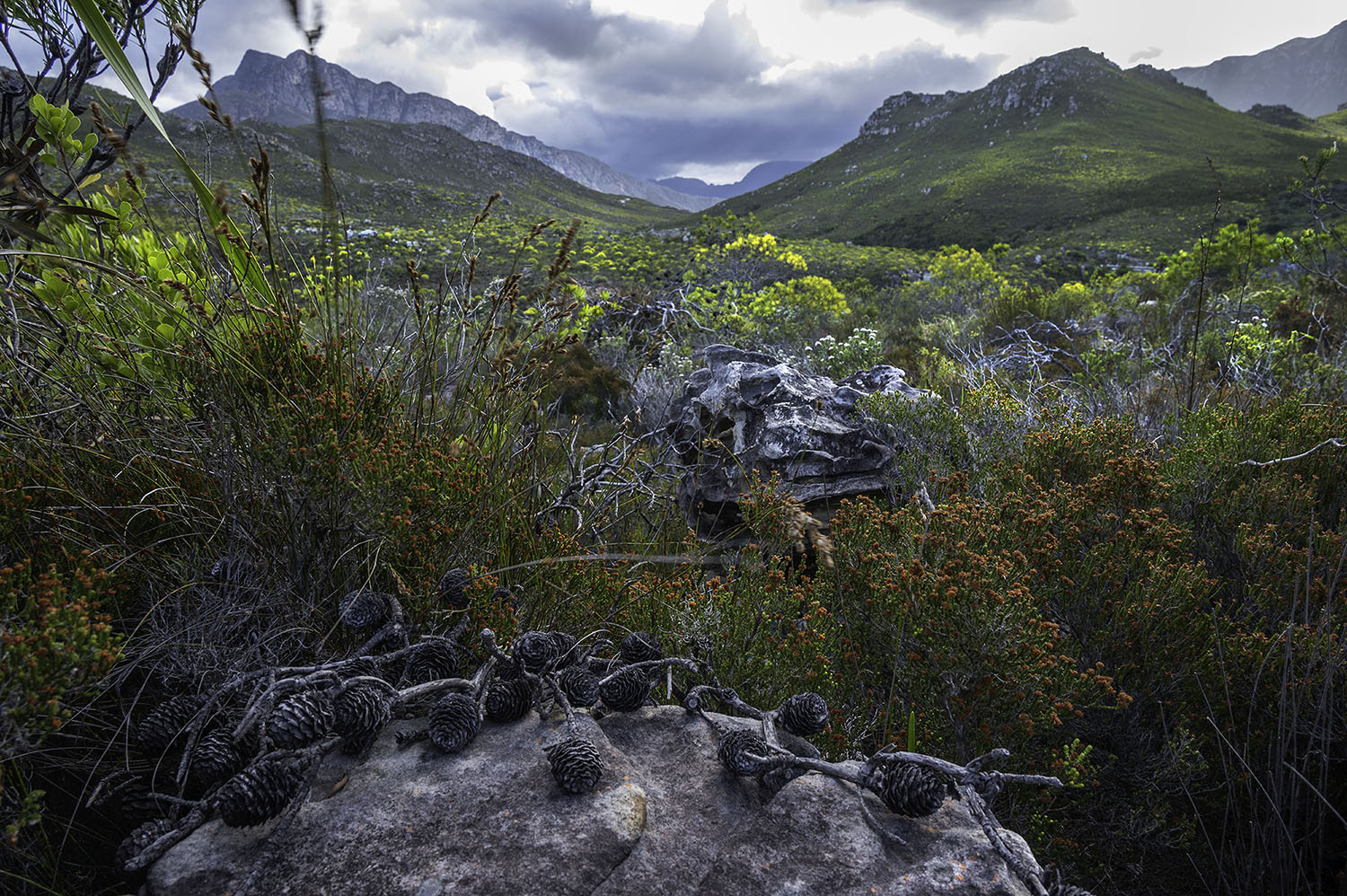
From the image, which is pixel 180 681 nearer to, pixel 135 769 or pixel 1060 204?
pixel 135 769

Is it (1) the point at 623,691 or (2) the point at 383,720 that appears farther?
(1) the point at 623,691

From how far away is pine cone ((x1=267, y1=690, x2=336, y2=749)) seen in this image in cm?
125

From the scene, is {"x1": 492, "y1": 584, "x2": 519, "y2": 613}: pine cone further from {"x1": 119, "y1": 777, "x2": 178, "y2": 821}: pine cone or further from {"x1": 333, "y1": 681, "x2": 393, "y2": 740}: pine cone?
A: {"x1": 119, "y1": 777, "x2": 178, "y2": 821}: pine cone

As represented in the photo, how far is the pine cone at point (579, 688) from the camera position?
5.31 ft

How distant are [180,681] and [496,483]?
98 centimetres

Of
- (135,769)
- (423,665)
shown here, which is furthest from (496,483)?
(135,769)

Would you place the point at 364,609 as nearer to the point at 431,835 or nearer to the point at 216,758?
the point at 216,758

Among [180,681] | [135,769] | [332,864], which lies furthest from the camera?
[180,681]

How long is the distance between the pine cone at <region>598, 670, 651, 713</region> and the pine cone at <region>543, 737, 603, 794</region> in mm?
261

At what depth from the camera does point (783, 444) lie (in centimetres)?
441

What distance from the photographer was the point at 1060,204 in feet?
175

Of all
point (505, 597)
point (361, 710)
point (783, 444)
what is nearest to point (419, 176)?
point (783, 444)

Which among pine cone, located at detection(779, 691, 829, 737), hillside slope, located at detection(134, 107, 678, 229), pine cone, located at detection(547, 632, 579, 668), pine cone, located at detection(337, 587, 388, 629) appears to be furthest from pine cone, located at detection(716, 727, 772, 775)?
hillside slope, located at detection(134, 107, 678, 229)

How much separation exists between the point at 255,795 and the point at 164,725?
1.32ft
